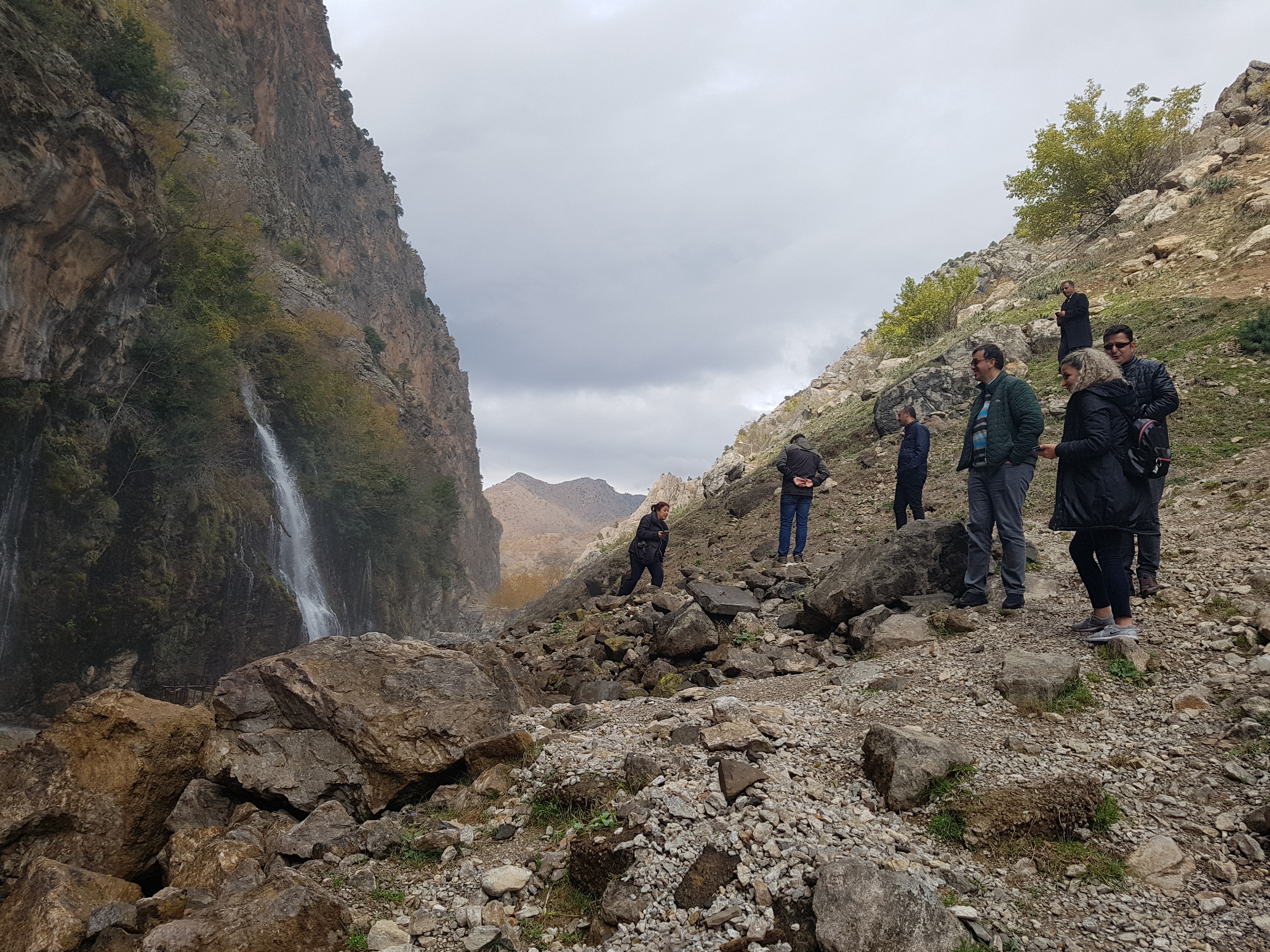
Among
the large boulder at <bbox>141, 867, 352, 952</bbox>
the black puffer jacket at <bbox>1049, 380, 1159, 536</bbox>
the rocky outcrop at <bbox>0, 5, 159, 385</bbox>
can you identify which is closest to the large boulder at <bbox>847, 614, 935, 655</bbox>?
the black puffer jacket at <bbox>1049, 380, 1159, 536</bbox>

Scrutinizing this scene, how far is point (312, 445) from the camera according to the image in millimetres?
32562

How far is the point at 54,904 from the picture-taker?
138 inches

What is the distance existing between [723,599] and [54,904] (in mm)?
6696

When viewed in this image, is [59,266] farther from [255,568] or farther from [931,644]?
[931,644]

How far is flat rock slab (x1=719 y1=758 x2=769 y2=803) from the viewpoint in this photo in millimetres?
3736

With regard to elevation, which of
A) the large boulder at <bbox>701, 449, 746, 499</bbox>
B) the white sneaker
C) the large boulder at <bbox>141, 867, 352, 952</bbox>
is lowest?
the large boulder at <bbox>141, 867, 352, 952</bbox>

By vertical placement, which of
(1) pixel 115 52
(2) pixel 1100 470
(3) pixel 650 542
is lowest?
(3) pixel 650 542

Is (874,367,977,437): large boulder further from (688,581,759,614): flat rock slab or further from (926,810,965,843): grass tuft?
(926,810,965,843): grass tuft

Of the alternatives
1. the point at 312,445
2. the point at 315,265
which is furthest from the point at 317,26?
the point at 312,445

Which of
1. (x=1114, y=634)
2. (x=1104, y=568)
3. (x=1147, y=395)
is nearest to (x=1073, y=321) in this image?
(x=1147, y=395)

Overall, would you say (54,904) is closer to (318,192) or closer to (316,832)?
(316,832)

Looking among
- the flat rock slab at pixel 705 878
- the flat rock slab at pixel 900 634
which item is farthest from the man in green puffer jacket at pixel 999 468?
the flat rock slab at pixel 705 878

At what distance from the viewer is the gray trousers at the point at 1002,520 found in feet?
19.0

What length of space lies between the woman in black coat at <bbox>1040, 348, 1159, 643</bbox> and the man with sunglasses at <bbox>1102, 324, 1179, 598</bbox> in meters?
0.60
